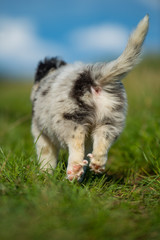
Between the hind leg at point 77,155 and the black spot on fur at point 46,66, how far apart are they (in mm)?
1652

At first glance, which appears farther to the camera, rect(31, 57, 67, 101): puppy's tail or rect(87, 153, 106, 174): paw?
rect(31, 57, 67, 101): puppy's tail

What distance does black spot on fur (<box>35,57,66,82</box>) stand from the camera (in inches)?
175

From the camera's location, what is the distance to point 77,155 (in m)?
3.10

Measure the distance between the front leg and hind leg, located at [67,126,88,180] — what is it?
0.11 meters

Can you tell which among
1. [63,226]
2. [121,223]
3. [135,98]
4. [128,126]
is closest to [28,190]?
[63,226]

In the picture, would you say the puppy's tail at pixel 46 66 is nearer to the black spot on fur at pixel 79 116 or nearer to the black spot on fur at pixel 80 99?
the black spot on fur at pixel 80 99

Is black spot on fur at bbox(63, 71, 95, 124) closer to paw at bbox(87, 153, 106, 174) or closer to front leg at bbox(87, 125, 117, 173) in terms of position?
front leg at bbox(87, 125, 117, 173)

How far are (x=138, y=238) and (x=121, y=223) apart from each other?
169 mm

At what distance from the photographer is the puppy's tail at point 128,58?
2.98 meters

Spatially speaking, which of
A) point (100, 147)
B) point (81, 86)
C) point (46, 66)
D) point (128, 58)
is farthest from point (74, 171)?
point (46, 66)

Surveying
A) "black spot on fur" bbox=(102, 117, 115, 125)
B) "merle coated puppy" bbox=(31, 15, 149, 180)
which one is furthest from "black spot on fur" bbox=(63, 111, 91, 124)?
"black spot on fur" bbox=(102, 117, 115, 125)

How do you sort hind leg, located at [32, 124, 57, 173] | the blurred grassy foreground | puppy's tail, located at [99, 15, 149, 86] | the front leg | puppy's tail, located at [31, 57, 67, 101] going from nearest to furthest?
the blurred grassy foreground → puppy's tail, located at [99, 15, 149, 86] → the front leg → hind leg, located at [32, 124, 57, 173] → puppy's tail, located at [31, 57, 67, 101]

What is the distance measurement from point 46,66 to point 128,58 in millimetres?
1804

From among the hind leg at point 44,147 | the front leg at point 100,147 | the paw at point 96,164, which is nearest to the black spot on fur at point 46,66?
the hind leg at point 44,147
